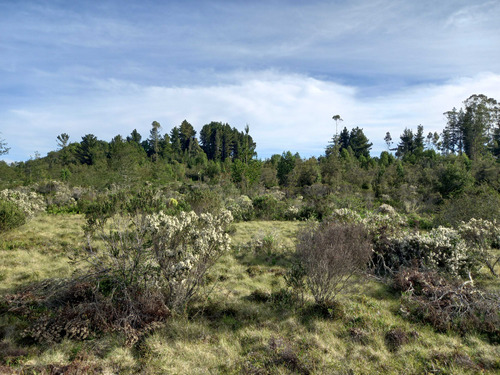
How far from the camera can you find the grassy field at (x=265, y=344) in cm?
412

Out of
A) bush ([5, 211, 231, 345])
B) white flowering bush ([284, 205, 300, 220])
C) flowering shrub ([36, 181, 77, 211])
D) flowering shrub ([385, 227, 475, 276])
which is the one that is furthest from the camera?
flowering shrub ([36, 181, 77, 211])

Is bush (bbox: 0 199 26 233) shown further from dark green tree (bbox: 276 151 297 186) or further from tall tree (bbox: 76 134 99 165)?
tall tree (bbox: 76 134 99 165)

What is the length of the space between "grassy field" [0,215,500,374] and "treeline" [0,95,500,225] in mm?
9080

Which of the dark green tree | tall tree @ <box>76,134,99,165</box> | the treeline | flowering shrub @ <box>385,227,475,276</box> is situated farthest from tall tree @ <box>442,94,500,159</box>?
tall tree @ <box>76,134,99,165</box>

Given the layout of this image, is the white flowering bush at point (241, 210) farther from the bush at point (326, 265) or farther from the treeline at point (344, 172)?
the bush at point (326, 265)

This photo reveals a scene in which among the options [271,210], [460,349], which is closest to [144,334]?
[460,349]

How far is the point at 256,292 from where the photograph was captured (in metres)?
6.49

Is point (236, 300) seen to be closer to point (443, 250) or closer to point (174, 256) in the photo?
point (174, 256)

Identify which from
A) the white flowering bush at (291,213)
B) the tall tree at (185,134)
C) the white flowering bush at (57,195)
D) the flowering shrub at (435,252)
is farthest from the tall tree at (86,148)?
the flowering shrub at (435,252)

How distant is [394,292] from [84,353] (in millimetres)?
6705

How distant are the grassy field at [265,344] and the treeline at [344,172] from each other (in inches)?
357

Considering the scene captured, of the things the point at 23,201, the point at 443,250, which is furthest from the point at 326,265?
the point at 23,201

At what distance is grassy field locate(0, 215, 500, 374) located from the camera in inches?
162

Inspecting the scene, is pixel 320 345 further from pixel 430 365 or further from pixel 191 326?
pixel 191 326
